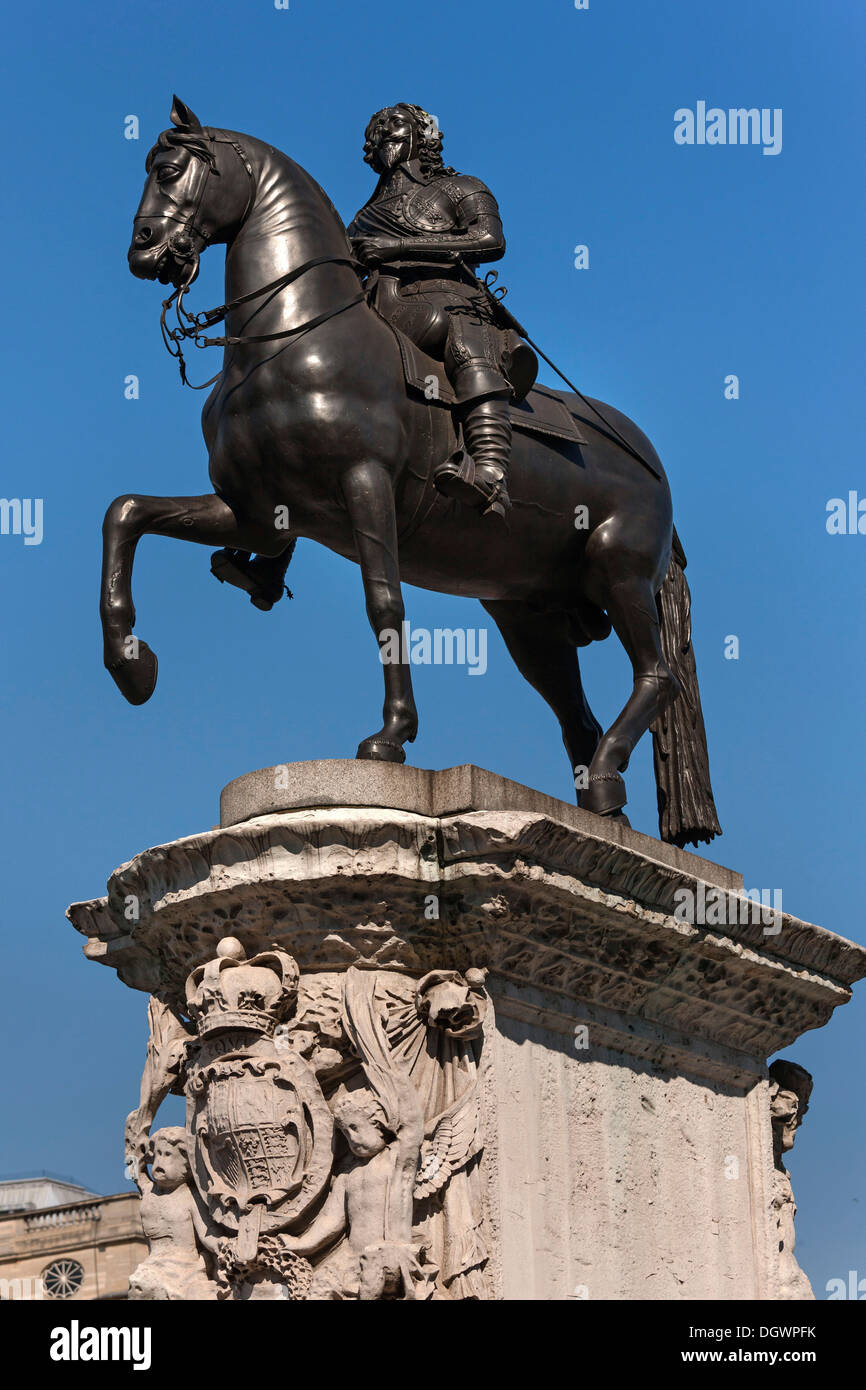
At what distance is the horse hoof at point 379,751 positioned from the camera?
9.09 metres

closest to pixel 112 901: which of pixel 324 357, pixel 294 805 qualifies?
pixel 294 805

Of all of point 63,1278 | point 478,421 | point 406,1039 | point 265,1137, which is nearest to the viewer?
point 265,1137

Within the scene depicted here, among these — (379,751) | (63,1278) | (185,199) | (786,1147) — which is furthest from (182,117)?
(63,1278)

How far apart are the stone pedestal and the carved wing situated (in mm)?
12

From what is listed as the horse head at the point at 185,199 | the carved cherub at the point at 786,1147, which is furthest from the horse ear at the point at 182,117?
the carved cherub at the point at 786,1147

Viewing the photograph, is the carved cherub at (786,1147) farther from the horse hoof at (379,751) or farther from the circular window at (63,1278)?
the circular window at (63,1278)

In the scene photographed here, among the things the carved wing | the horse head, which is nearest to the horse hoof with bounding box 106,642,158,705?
the horse head

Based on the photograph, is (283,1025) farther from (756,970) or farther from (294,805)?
(756,970)

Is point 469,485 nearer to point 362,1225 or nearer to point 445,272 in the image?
point 445,272

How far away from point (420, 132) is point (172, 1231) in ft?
19.6

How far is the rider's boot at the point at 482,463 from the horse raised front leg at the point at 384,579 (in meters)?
0.38

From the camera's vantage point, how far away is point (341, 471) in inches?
374
